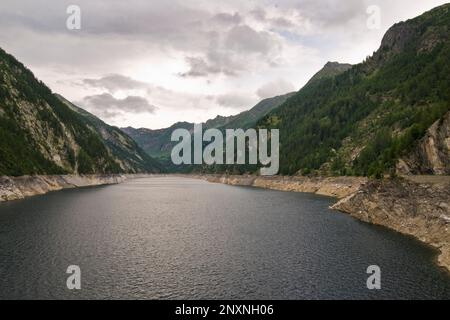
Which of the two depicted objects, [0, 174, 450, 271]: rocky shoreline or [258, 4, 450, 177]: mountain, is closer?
[0, 174, 450, 271]: rocky shoreline

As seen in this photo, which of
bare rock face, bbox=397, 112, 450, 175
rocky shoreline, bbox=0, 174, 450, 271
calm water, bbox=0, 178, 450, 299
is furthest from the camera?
bare rock face, bbox=397, 112, 450, 175

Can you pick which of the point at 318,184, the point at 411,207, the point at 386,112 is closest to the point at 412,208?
the point at 411,207

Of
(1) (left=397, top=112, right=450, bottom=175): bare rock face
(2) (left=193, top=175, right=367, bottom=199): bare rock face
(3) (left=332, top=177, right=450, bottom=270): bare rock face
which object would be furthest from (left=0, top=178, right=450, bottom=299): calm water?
(2) (left=193, top=175, right=367, bottom=199): bare rock face

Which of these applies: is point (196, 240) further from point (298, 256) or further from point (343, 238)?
point (343, 238)

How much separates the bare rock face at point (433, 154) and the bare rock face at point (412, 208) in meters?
11.3

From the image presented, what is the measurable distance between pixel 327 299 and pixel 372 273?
9201 millimetres

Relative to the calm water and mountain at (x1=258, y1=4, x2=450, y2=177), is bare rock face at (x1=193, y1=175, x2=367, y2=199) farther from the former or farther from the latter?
the calm water

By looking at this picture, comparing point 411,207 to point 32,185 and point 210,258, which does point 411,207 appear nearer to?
point 210,258

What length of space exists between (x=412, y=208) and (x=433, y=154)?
790 inches

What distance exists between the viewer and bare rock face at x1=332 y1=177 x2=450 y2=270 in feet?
166

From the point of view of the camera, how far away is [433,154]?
7362cm

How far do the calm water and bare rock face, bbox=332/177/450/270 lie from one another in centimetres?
270

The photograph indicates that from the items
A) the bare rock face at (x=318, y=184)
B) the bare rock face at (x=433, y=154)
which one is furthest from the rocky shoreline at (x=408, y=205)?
the bare rock face at (x=318, y=184)

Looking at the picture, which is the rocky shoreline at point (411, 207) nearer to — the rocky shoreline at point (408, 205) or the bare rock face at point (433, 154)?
the rocky shoreline at point (408, 205)
